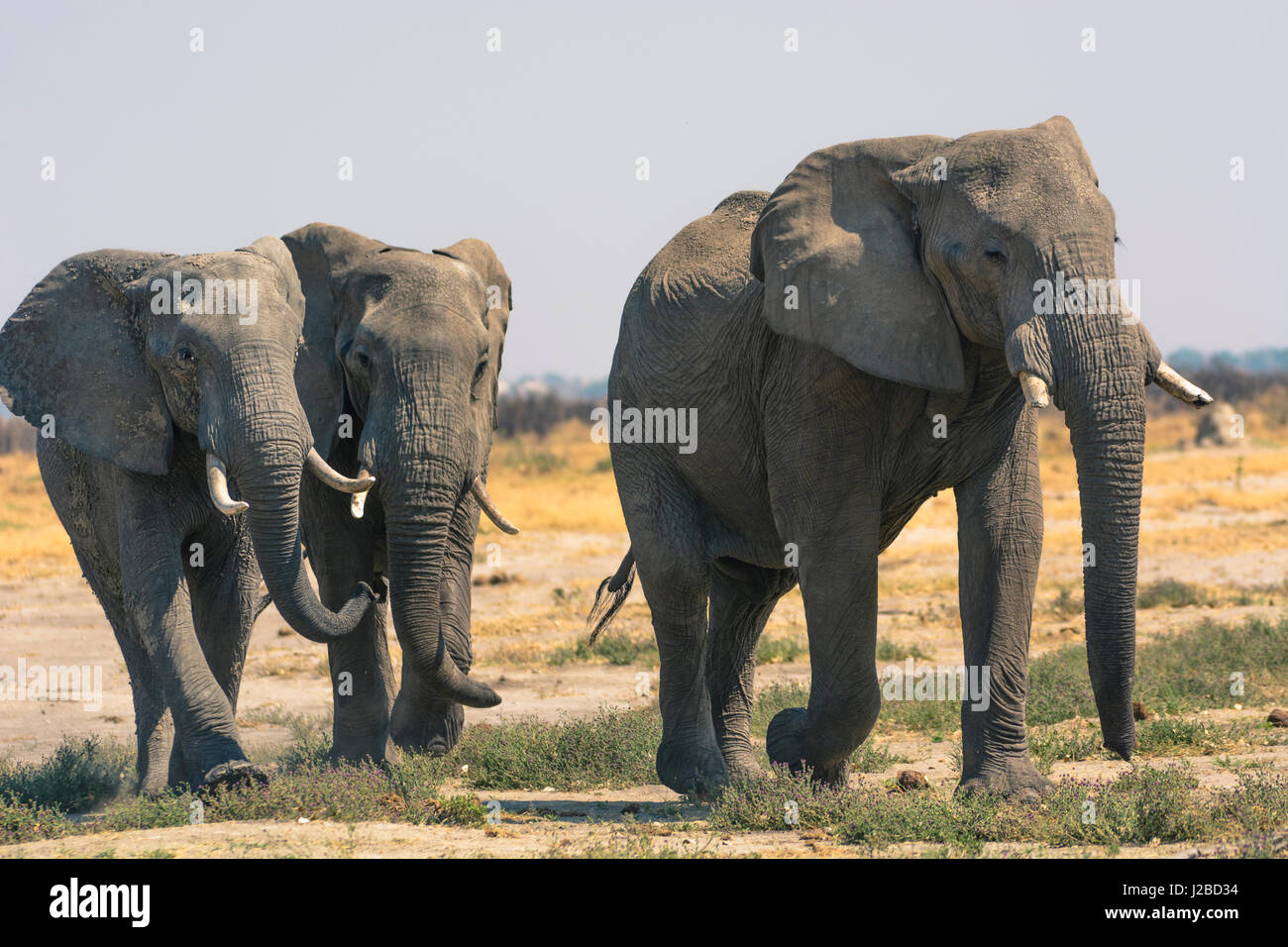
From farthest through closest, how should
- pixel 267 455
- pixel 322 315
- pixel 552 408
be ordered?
pixel 552 408, pixel 322 315, pixel 267 455

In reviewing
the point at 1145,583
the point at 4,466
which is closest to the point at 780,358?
the point at 1145,583

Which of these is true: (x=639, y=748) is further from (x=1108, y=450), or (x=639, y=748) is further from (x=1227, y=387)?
(x=1227, y=387)

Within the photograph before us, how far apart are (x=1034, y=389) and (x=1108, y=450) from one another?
1.18 feet

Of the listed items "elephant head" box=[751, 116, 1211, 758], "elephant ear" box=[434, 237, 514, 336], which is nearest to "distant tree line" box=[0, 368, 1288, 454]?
"elephant ear" box=[434, 237, 514, 336]

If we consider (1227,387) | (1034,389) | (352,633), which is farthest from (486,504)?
(1227,387)

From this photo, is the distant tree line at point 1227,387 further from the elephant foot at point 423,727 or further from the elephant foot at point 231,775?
the elephant foot at point 231,775

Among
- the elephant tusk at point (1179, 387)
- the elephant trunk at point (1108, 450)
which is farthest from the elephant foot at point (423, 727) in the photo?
the elephant tusk at point (1179, 387)

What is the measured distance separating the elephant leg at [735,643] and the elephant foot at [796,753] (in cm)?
90

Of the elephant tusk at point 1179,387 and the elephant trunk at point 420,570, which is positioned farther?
the elephant trunk at point 420,570

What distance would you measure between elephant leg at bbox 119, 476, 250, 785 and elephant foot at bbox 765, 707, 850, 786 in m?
2.59

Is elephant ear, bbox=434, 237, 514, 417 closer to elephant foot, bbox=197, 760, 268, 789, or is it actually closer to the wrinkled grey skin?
the wrinkled grey skin

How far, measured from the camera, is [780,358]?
7801 millimetres

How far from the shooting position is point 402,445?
8477mm

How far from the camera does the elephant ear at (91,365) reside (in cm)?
837
